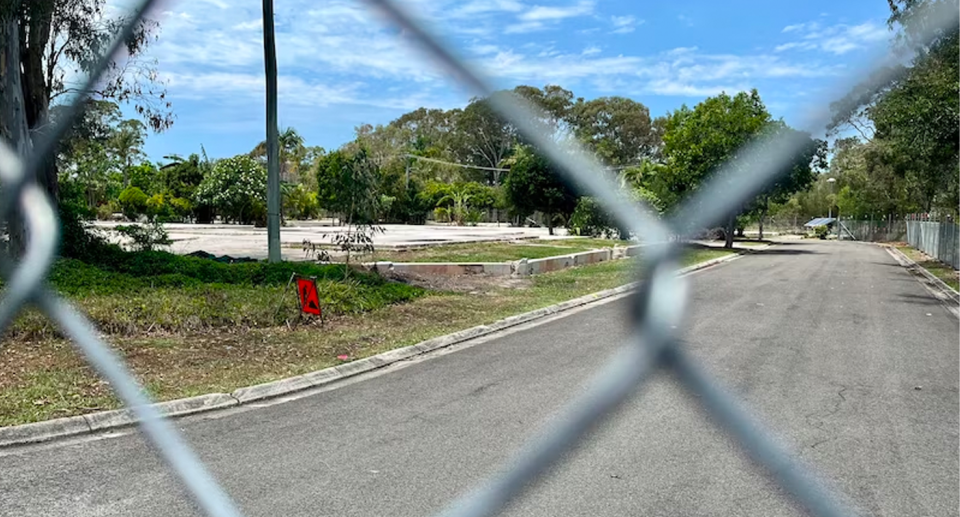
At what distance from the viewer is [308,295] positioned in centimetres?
749

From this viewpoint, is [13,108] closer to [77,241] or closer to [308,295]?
[77,241]

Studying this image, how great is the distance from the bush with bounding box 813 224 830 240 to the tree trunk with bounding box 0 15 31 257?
169 ft

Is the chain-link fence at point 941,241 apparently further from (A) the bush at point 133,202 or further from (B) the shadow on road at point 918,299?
(A) the bush at point 133,202

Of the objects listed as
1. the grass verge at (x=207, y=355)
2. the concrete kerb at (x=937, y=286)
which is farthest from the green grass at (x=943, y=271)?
the grass verge at (x=207, y=355)

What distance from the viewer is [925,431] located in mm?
4504

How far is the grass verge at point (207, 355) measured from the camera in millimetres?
4711

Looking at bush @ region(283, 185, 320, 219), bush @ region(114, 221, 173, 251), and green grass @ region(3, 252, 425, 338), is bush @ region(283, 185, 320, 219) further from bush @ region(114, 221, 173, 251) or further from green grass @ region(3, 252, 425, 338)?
green grass @ region(3, 252, 425, 338)

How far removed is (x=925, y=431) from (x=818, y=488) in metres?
1.54

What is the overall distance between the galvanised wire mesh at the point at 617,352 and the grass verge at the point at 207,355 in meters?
0.18

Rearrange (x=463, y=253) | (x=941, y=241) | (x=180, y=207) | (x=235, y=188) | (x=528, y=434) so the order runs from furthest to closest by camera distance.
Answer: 1. (x=180, y=207)
2. (x=235, y=188)
3. (x=941, y=241)
4. (x=463, y=253)
5. (x=528, y=434)

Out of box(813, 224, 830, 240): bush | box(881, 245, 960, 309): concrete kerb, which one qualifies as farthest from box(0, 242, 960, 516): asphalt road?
box(813, 224, 830, 240): bush

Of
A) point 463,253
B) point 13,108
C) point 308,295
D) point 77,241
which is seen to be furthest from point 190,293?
point 463,253

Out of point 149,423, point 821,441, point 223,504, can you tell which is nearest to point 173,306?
point 149,423

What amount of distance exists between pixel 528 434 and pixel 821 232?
5286 cm
